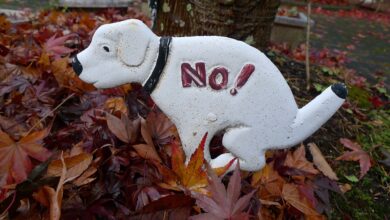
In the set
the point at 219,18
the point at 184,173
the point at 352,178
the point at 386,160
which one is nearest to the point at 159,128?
the point at 184,173

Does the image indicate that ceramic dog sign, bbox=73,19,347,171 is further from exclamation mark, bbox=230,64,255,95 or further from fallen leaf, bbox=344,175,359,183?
fallen leaf, bbox=344,175,359,183

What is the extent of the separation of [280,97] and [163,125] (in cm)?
35

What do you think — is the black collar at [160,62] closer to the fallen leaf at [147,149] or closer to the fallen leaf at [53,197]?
the fallen leaf at [147,149]

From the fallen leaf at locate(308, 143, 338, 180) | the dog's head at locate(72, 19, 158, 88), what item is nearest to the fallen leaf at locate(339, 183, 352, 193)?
the fallen leaf at locate(308, 143, 338, 180)

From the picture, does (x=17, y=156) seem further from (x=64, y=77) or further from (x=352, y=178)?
(x=352, y=178)

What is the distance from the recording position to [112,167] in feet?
3.18

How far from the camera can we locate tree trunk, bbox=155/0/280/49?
63.8 inches

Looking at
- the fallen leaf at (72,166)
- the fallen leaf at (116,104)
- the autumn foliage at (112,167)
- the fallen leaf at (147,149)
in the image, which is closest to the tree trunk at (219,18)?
the autumn foliage at (112,167)

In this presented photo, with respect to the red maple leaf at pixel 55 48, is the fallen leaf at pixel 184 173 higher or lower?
lower

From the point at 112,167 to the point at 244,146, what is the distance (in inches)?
13.9

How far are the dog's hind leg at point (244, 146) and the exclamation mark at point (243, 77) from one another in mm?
109

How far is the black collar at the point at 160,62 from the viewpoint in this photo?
94cm

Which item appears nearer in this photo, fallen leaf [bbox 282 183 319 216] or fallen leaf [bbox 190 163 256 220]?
fallen leaf [bbox 190 163 256 220]

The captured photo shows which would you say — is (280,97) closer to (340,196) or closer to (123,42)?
(123,42)
